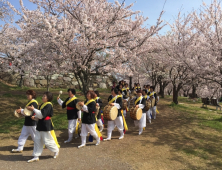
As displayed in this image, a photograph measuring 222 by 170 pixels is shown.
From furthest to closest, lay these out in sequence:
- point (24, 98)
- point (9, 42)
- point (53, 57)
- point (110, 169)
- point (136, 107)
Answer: point (9, 42)
point (24, 98)
point (53, 57)
point (136, 107)
point (110, 169)

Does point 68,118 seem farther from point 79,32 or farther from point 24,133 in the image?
point 79,32

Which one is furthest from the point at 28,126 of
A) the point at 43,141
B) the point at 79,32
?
the point at 79,32

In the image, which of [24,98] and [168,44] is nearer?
[24,98]

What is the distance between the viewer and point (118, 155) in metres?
5.20

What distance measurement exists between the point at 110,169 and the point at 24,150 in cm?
288

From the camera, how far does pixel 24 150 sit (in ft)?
17.8

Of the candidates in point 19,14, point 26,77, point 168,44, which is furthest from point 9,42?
point 168,44

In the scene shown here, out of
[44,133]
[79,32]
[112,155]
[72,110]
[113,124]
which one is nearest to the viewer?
[44,133]

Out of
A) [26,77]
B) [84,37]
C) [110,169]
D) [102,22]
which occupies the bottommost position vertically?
[110,169]

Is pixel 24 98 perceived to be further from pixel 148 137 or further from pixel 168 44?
pixel 168 44

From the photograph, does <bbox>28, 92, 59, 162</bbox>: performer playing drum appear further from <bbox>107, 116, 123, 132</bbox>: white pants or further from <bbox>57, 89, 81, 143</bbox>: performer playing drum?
<bbox>107, 116, 123, 132</bbox>: white pants

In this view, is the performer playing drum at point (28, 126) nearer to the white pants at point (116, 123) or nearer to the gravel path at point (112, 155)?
the gravel path at point (112, 155)

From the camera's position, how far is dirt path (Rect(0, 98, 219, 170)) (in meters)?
4.52

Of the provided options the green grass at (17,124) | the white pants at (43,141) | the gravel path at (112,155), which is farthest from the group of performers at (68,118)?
the green grass at (17,124)
